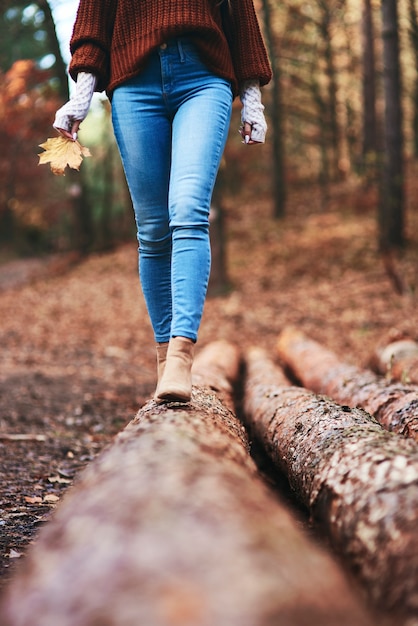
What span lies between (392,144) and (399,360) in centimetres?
679

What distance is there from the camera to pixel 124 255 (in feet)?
50.4

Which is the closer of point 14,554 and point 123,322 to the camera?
point 14,554

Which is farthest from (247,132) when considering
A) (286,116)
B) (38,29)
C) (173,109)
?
(286,116)

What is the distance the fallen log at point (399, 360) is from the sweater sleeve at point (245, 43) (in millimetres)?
2308

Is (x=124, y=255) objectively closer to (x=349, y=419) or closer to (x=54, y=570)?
(x=349, y=419)

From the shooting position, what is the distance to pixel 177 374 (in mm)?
2277

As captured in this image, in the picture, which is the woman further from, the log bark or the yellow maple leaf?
the log bark

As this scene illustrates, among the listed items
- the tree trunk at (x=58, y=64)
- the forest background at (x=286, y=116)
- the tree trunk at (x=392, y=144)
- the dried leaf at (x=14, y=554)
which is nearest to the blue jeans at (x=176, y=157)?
the dried leaf at (x=14, y=554)

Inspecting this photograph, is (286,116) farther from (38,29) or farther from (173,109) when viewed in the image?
(173,109)

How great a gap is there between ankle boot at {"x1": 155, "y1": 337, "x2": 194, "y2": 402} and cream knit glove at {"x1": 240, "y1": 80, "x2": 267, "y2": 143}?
100cm

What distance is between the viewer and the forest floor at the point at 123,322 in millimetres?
3660

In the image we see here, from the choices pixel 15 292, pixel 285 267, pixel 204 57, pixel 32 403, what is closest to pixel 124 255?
pixel 15 292

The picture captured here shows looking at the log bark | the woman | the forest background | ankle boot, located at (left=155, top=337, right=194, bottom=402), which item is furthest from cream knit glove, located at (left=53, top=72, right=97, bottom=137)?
the forest background

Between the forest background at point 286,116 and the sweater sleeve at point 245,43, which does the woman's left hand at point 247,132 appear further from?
the forest background at point 286,116
